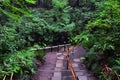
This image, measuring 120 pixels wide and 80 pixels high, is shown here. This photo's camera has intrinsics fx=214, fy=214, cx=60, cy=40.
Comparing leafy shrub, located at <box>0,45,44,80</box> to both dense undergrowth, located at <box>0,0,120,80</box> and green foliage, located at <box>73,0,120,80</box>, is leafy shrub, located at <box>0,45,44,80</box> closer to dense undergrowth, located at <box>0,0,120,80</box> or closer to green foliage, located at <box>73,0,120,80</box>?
dense undergrowth, located at <box>0,0,120,80</box>

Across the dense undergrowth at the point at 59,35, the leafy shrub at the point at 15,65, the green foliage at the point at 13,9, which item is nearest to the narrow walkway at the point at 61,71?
the dense undergrowth at the point at 59,35

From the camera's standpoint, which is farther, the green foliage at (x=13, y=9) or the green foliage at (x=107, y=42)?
the green foliage at (x=107, y=42)

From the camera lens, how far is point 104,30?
8828mm

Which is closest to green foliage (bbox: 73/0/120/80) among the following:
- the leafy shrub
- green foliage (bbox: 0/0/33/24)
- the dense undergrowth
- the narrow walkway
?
the dense undergrowth

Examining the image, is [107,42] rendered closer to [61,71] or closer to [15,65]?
[61,71]

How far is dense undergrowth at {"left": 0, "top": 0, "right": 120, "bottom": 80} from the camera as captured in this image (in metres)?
6.71

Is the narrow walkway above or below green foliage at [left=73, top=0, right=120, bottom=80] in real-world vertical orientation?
below

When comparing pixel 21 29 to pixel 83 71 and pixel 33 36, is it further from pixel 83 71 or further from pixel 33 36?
pixel 83 71

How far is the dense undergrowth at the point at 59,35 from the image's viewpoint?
6.71 metres

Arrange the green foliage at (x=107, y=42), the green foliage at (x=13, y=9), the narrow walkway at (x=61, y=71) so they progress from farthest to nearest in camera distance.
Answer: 1. the narrow walkway at (x=61, y=71)
2. the green foliage at (x=107, y=42)
3. the green foliage at (x=13, y=9)

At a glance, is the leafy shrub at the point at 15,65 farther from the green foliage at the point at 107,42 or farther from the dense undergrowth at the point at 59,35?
the green foliage at the point at 107,42

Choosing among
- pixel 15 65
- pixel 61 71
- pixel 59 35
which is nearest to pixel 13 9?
pixel 15 65

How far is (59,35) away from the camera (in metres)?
15.0

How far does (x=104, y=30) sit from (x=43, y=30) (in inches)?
231
